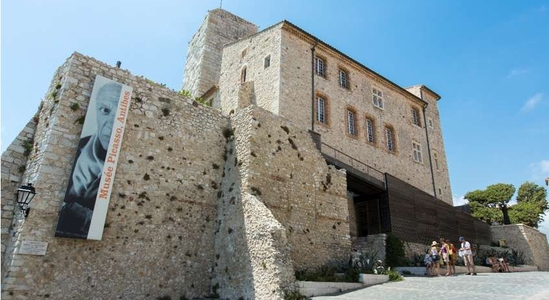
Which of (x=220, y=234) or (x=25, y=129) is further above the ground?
(x=25, y=129)

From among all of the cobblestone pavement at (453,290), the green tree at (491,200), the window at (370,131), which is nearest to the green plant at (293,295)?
the cobblestone pavement at (453,290)

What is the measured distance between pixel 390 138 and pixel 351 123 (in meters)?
3.93

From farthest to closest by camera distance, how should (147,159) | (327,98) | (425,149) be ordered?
(425,149) → (327,98) → (147,159)

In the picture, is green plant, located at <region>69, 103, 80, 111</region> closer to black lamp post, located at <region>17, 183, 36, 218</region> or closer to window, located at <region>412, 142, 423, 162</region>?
black lamp post, located at <region>17, 183, 36, 218</region>

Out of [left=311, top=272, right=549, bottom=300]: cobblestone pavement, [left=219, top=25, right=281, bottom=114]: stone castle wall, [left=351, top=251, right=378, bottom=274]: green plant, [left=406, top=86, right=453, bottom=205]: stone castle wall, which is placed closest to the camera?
[left=311, top=272, right=549, bottom=300]: cobblestone pavement

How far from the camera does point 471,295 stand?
30.6ft

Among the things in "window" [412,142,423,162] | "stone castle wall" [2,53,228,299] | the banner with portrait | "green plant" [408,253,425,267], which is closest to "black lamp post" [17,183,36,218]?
"stone castle wall" [2,53,228,299]

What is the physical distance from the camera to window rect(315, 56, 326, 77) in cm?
2177

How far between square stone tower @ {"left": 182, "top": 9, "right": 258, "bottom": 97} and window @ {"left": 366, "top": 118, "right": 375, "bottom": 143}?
458 inches

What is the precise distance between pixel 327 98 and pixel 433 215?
8829mm

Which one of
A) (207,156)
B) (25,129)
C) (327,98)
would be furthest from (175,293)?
(327,98)

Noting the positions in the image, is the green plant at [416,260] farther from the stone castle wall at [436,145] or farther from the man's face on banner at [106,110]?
the man's face on banner at [106,110]

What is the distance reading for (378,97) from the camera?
970 inches

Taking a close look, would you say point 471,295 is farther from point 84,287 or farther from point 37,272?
point 37,272
